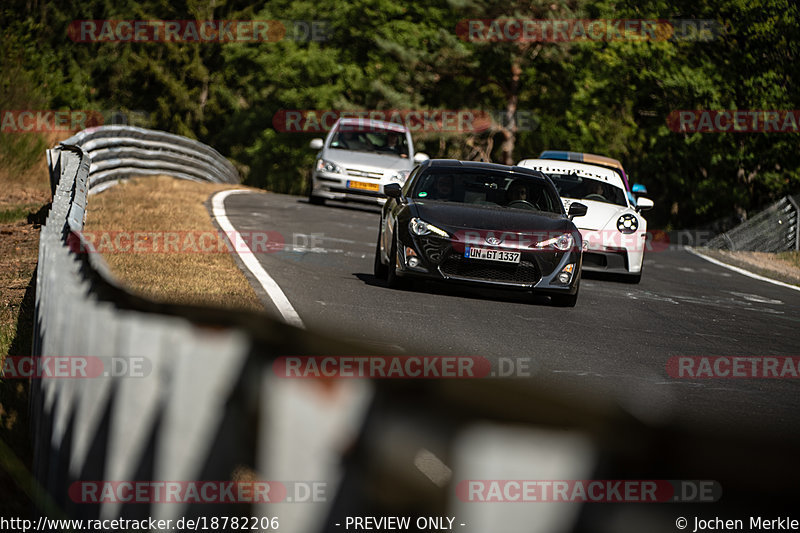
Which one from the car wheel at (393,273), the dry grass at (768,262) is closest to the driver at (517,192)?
the car wheel at (393,273)

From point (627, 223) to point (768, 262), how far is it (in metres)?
8.83

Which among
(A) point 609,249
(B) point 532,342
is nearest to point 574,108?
(A) point 609,249

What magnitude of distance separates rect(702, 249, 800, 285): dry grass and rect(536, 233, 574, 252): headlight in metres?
7.79

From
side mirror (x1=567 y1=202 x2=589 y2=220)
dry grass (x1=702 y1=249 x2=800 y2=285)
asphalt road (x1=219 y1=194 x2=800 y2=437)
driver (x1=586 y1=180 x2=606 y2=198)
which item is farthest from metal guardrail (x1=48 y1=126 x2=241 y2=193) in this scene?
dry grass (x1=702 y1=249 x2=800 y2=285)

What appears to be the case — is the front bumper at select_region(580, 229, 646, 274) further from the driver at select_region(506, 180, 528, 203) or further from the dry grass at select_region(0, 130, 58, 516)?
the dry grass at select_region(0, 130, 58, 516)

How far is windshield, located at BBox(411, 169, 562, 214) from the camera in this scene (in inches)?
491

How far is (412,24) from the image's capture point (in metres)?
60.1

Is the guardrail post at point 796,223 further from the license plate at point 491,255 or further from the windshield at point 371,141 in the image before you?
the license plate at point 491,255

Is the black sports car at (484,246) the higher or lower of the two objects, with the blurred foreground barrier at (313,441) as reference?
lower

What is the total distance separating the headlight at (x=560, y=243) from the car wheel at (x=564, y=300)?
455 millimetres

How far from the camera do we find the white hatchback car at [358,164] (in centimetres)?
2491

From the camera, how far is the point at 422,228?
11.4 metres

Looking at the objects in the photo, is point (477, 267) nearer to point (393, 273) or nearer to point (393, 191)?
point (393, 273)

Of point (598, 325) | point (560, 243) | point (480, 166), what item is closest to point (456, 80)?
point (480, 166)
